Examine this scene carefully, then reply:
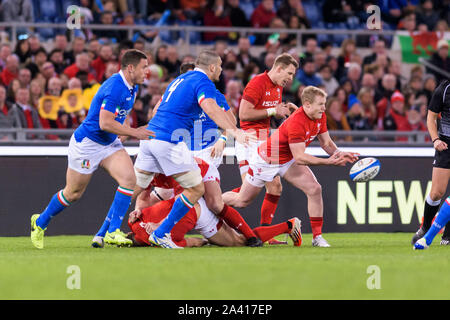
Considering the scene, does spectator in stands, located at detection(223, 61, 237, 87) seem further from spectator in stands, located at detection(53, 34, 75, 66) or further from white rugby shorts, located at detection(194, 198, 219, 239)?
white rugby shorts, located at detection(194, 198, 219, 239)

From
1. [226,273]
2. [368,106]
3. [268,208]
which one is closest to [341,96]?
[368,106]

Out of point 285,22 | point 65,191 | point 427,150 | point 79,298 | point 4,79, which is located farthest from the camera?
point 285,22

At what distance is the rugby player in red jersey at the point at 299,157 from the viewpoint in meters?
9.16

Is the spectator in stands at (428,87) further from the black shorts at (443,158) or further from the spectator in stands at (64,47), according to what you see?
the black shorts at (443,158)

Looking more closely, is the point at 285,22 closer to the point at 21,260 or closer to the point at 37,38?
the point at 37,38

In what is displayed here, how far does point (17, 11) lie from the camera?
15.6m

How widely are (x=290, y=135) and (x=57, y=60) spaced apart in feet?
20.3

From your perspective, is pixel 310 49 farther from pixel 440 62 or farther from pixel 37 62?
pixel 37 62

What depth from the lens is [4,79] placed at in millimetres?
13750

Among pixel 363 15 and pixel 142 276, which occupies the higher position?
pixel 363 15

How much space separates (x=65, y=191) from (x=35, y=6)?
7896 mm

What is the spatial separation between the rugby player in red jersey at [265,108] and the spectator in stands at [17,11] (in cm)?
663

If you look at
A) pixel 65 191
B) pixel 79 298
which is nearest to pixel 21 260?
pixel 65 191

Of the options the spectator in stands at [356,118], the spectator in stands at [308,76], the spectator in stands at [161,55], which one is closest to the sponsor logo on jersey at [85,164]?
the spectator in stands at [161,55]
